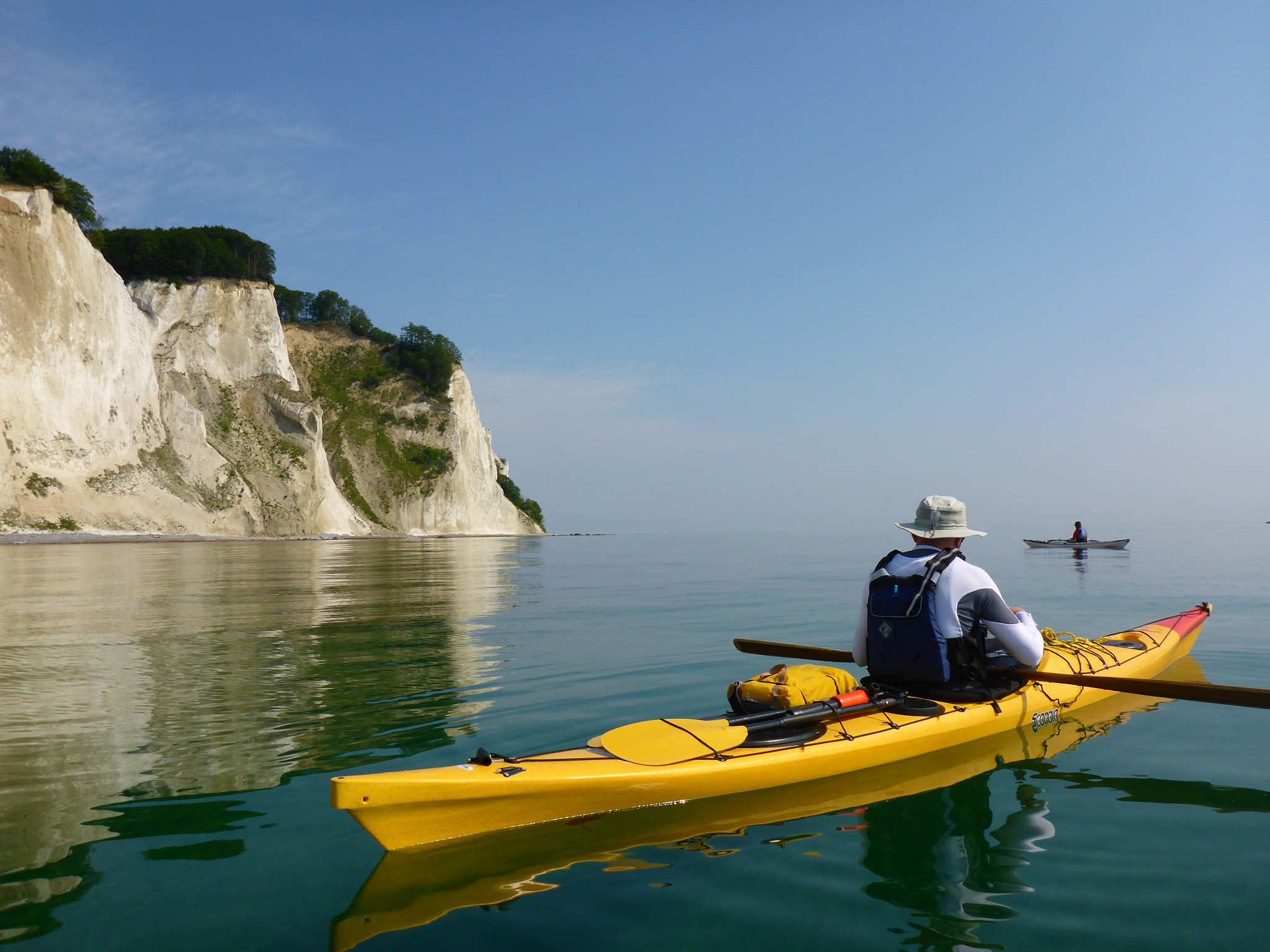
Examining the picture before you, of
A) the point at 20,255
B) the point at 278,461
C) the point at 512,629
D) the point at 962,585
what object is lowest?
the point at 512,629

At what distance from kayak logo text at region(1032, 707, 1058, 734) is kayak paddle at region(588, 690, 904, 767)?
4.50 feet

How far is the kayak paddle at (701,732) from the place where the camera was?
4434 mm

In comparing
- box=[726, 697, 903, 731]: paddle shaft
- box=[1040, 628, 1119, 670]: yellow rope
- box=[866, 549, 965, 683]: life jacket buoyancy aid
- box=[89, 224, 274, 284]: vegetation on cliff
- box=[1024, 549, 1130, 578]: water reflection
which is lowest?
box=[1024, 549, 1130, 578]: water reflection

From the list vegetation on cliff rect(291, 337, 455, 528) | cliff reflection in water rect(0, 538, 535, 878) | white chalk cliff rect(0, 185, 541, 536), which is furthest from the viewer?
vegetation on cliff rect(291, 337, 455, 528)

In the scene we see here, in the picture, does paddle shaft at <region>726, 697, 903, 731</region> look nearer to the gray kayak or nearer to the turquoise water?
the turquoise water

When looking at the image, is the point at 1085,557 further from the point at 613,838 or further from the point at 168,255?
the point at 168,255

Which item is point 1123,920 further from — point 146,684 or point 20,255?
point 20,255

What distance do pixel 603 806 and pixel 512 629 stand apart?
7.73 m

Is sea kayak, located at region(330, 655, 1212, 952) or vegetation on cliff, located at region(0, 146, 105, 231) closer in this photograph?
sea kayak, located at region(330, 655, 1212, 952)

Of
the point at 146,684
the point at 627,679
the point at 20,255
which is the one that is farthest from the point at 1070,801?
the point at 20,255

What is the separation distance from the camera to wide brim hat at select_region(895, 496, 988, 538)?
16.9 ft

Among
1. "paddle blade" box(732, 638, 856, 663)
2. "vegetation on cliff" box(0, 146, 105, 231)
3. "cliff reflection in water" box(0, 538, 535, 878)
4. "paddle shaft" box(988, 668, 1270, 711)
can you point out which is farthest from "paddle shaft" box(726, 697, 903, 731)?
"vegetation on cliff" box(0, 146, 105, 231)

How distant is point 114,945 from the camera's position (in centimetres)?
301

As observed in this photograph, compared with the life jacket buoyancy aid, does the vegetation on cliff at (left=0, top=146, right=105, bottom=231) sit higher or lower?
higher
